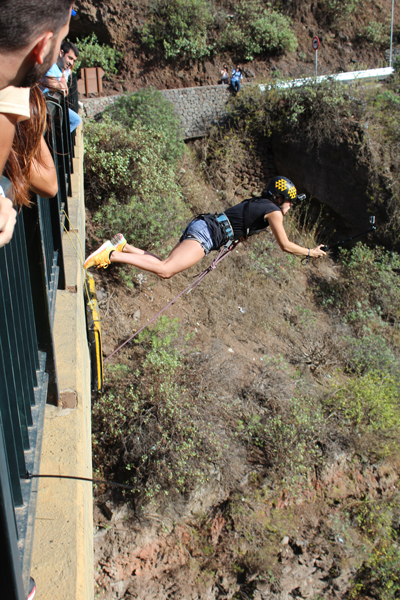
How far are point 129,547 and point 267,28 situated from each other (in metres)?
16.6

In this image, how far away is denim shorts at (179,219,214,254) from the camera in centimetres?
493

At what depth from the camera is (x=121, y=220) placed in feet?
24.6

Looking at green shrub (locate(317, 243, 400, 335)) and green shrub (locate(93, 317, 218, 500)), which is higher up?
green shrub (locate(93, 317, 218, 500))

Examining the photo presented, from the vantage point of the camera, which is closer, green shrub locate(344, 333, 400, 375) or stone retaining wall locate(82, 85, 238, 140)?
green shrub locate(344, 333, 400, 375)

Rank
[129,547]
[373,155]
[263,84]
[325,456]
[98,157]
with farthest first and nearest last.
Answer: [263,84], [373,155], [98,157], [325,456], [129,547]

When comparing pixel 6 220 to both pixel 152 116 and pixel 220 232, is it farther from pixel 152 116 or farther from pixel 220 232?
pixel 152 116

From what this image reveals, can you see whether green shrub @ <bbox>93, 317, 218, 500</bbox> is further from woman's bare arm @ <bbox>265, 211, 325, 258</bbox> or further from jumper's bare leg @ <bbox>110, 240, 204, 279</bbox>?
woman's bare arm @ <bbox>265, 211, 325, 258</bbox>

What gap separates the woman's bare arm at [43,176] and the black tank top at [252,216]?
3266 mm

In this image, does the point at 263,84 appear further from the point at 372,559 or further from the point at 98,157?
the point at 372,559

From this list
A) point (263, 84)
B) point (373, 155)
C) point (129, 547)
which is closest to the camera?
point (129, 547)

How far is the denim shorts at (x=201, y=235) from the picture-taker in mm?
4930

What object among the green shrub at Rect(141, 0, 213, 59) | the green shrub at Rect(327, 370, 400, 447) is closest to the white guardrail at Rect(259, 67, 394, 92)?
the green shrub at Rect(141, 0, 213, 59)

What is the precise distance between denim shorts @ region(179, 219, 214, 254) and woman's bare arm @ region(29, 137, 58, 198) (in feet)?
9.40

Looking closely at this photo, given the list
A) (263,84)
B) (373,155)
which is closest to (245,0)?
(263,84)
